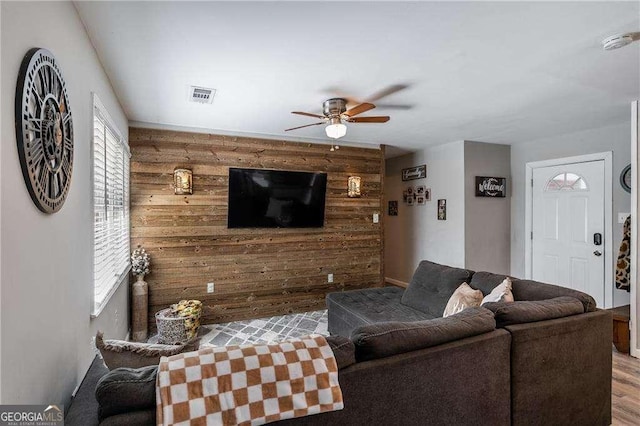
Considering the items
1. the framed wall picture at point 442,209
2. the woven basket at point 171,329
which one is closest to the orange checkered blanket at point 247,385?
the woven basket at point 171,329

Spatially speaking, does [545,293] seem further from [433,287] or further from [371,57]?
[371,57]

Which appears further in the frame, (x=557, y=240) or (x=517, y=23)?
(x=557, y=240)

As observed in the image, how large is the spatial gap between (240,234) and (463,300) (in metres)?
2.77

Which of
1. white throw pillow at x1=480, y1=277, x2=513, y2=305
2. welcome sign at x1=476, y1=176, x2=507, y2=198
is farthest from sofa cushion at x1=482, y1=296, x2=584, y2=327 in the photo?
welcome sign at x1=476, y1=176, x2=507, y2=198

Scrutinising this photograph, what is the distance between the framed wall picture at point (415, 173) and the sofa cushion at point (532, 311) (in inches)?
145

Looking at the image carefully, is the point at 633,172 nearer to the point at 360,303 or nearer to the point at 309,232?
the point at 360,303

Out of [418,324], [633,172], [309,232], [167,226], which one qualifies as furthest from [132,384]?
[633,172]

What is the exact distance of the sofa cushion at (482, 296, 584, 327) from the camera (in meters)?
1.84

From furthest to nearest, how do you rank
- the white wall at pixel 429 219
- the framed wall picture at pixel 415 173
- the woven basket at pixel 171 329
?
the framed wall picture at pixel 415 173 < the white wall at pixel 429 219 < the woven basket at pixel 171 329

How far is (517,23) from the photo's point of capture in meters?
1.80

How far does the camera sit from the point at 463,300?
2.54 meters

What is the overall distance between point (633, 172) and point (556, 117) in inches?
36.2

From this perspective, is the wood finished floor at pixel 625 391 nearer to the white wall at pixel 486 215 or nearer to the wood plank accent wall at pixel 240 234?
the white wall at pixel 486 215

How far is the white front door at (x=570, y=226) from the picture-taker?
410 centimetres
